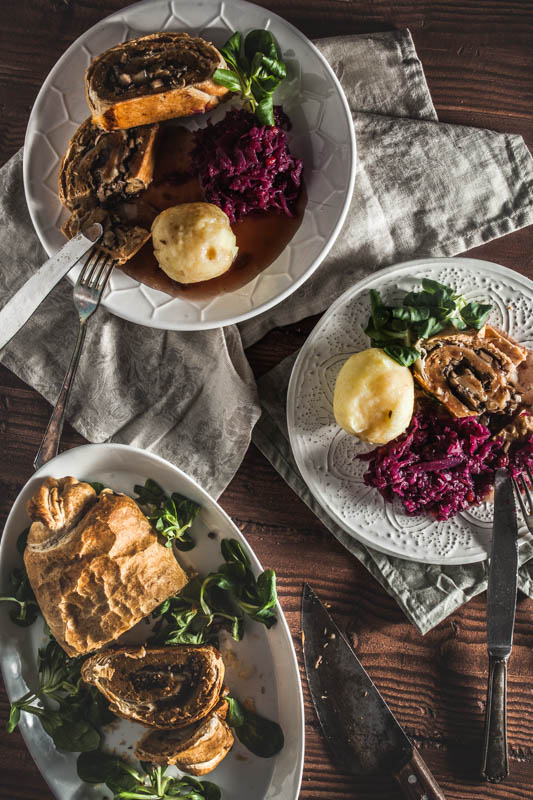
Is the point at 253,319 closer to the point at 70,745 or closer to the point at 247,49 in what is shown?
the point at 247,49

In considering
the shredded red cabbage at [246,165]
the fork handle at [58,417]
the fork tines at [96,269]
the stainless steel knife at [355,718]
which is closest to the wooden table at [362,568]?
the stainless steel knife at [355,718]

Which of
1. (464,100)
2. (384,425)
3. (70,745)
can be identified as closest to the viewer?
(384,425)

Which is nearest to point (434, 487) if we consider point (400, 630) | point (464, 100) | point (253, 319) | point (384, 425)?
point (384, 425)

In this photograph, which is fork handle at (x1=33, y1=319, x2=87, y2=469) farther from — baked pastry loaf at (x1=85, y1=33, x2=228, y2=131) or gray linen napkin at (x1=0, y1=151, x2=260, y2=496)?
baked pastry loaf at (x1=85, y1=33, x2=228, y2=131)

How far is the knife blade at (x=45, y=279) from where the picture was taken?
7.24 feet

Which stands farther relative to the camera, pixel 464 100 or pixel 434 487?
pixel 464 100

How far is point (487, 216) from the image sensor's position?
240 cm

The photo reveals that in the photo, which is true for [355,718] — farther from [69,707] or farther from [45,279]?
[45,279]

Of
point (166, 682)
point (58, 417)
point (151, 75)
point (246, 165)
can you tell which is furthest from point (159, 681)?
point (151, 75)

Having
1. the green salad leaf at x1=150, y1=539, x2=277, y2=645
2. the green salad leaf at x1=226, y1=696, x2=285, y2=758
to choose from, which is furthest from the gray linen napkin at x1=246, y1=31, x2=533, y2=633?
the green salad leaf at x1=226, y1=696, x2=285, y2=758

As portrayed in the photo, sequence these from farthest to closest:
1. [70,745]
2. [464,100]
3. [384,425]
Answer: [464,100]
[70,745]
[384,425]

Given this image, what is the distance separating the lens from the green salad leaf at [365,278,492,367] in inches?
86.5

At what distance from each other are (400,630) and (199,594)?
0.85 metres

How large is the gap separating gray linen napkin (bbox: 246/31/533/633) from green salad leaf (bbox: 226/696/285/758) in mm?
684
